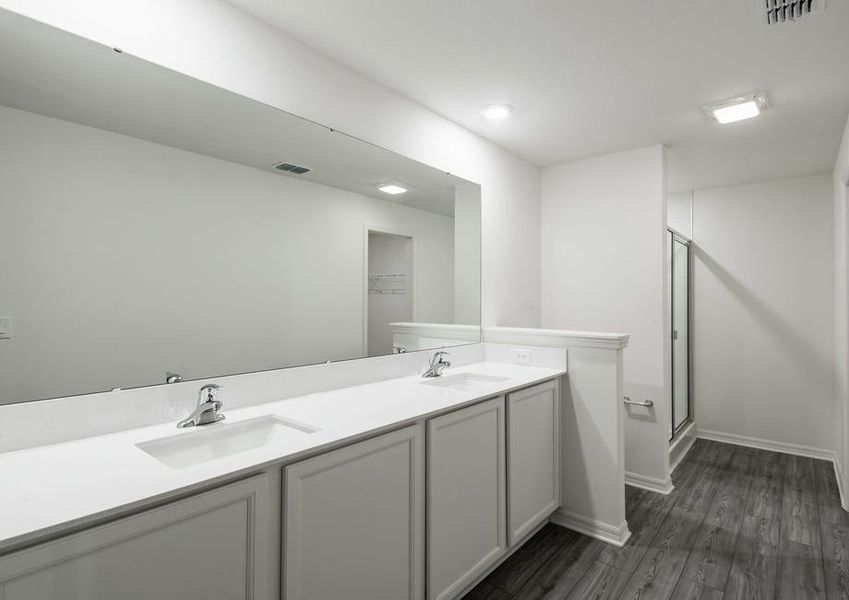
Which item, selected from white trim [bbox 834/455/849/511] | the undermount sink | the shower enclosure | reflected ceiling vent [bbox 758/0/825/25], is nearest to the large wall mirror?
the undermount sink

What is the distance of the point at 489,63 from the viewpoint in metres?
2.06

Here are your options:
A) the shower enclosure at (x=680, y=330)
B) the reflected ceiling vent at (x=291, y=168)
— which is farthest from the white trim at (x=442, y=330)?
the shower enclosure at (x=680, y=330)

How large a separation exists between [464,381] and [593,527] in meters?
1.03

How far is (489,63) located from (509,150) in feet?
3.88

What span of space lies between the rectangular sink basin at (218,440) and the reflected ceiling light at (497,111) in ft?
6.48

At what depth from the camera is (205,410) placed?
4.84 feet

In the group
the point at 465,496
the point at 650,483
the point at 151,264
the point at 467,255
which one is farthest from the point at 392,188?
the point at 650,483

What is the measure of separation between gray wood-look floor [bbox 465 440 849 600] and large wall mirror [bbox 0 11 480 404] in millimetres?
1317

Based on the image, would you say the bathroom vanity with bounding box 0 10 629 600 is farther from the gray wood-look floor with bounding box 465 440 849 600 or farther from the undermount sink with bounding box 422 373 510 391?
the gray wood-look floor with bounding box 465 440 849 600

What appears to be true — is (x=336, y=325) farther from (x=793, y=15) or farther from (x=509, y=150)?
(x=793, y=15)

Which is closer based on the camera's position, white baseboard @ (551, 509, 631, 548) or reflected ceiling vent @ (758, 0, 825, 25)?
reflected ceiling vent @ (758, 0, 825, 25)

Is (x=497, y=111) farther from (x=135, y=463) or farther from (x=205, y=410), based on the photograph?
(x=135, y=463)

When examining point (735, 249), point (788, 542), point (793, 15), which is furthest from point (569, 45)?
point (735, 249)

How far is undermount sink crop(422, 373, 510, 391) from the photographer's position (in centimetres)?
234
